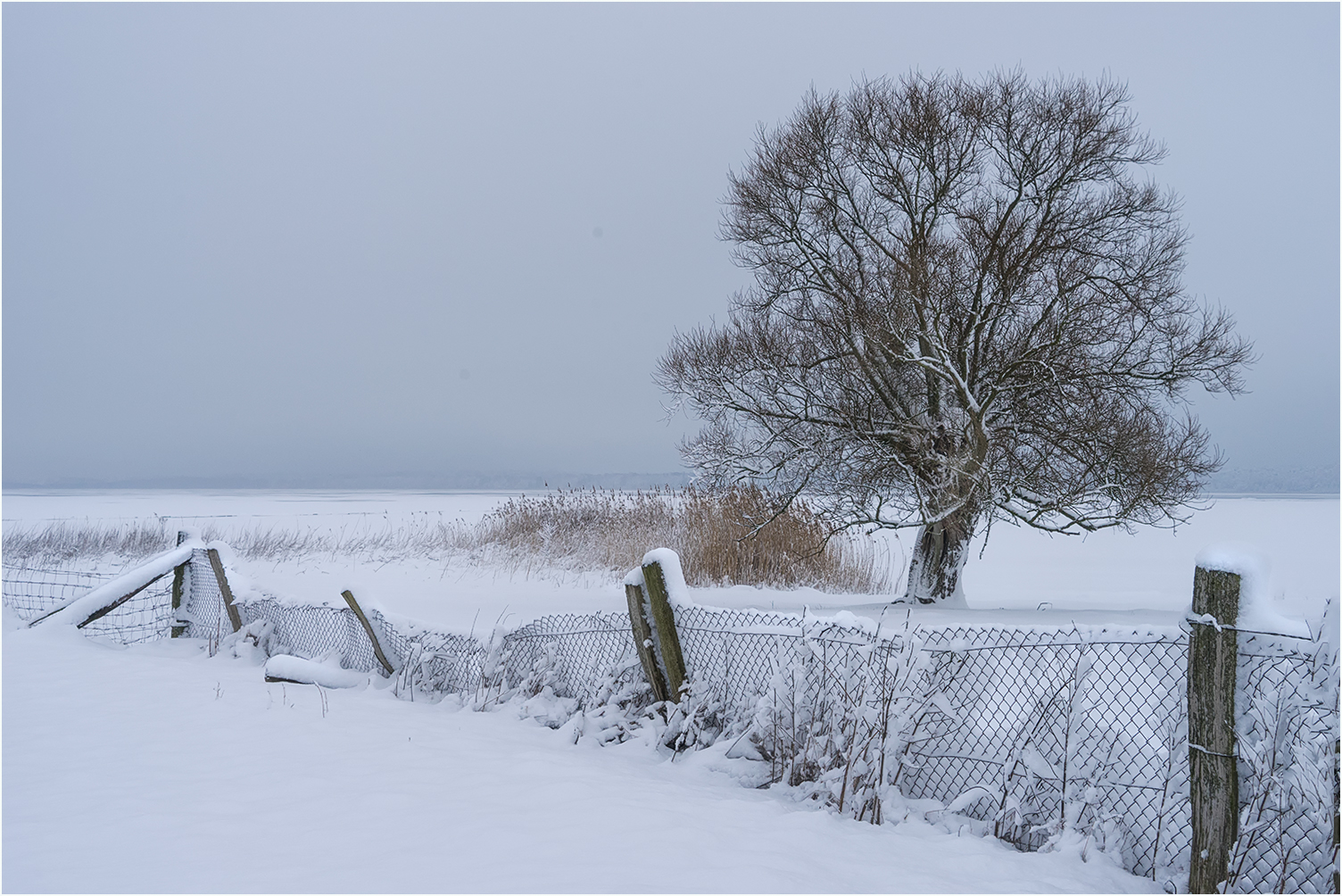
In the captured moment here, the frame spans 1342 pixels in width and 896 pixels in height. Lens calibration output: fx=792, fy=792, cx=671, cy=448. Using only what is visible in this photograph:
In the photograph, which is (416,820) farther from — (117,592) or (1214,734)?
(117,592)

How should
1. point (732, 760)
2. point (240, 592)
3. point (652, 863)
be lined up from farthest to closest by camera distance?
point (240, 592) → point (732, 760) → point (652, 863)

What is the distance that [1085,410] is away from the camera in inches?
425

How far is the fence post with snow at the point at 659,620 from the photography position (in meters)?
5.01

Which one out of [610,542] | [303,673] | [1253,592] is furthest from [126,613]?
[1253,592]

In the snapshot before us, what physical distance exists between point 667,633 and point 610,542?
11.4 m

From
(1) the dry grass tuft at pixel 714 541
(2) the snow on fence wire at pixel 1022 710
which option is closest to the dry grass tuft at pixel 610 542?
(1) the dry grass tuft at pixel 714 541

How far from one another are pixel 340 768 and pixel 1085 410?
33.3 feet

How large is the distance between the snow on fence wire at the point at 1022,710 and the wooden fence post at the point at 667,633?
7cm

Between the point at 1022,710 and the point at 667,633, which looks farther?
the point at 667,633

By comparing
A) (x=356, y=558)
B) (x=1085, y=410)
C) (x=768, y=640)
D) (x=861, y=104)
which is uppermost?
(x=861, y=104)

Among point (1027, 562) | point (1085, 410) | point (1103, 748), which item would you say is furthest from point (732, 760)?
point (1027, 562)

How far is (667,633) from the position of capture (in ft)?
16.4

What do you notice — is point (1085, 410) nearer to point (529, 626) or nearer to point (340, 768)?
point (529, 626)

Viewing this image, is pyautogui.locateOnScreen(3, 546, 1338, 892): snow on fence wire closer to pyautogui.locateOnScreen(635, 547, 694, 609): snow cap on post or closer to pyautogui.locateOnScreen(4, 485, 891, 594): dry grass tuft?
pyautogui.locateOnScreen(635, 547, 694, 609): snow cap on post
